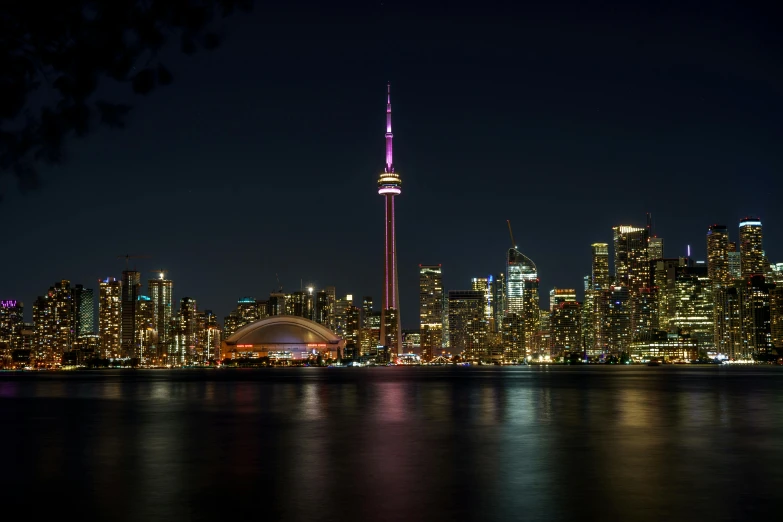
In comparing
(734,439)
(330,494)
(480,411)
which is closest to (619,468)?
(330,494)

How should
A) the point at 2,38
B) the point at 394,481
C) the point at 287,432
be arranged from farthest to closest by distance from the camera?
the point at 287,432, the point at 394,481, the point at 2,38

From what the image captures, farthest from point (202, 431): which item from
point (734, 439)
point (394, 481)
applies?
point (734, 439)

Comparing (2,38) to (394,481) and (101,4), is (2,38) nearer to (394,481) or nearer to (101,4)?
(101,4)

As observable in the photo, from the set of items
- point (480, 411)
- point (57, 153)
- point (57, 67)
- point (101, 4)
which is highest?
point (101, 4)

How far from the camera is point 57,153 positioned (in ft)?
27.8

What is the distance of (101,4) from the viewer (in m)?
8.27

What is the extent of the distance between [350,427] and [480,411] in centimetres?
1373

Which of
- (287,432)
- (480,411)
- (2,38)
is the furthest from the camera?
(480,411)

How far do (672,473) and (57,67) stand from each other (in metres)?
21.2

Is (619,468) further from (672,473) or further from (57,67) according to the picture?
(57,67)

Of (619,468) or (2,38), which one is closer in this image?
(2,38)

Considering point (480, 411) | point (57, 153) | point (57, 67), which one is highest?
point (57, 67)

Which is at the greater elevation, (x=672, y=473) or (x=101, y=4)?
(x=101, y=4)

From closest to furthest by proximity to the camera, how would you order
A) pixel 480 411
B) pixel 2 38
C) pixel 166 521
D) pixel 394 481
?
pixel 2 38
pixel 166 521
pixel 394 481
pixel 480 411
